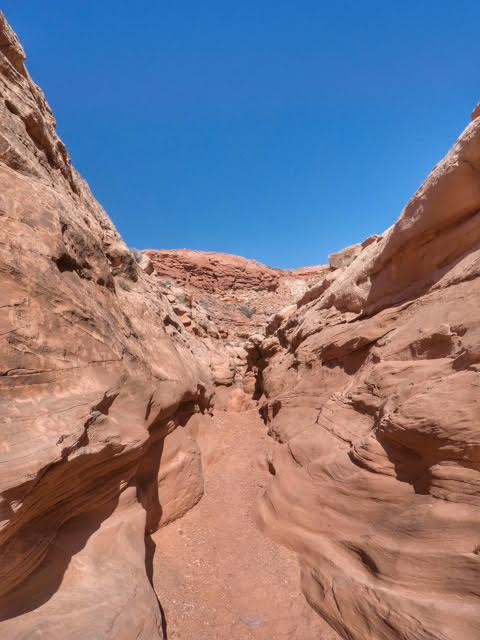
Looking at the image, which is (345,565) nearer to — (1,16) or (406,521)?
(406,521)

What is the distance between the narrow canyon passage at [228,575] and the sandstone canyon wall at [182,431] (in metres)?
0.13

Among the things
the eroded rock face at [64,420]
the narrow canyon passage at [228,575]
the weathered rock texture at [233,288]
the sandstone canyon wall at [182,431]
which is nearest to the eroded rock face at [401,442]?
the sandstone canyon wall at [182,431]

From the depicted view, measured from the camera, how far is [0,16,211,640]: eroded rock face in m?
2.72

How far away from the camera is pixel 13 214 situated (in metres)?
3.57

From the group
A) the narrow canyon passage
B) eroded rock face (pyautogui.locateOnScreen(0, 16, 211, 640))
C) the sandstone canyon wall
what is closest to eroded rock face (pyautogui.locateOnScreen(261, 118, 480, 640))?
the sandstone canyon wall

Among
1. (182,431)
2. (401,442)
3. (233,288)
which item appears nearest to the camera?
(401,442)

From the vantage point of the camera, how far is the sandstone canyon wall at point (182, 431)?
293cm

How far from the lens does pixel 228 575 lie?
456cm

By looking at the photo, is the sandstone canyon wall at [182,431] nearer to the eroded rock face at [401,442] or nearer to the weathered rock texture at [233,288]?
the eroded rock face at [401,442]

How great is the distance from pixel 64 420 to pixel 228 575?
314 centimetres

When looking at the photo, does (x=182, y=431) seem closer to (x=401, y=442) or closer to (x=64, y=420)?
(x=64, y=420)

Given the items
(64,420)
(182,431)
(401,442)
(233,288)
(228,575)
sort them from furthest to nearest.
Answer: (233,288) < (182,431) < (228,575) < (401,442) < (64,420)

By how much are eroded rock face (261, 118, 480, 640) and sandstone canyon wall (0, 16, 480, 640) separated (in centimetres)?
2

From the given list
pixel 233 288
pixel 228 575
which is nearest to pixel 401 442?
pixel 228 575
